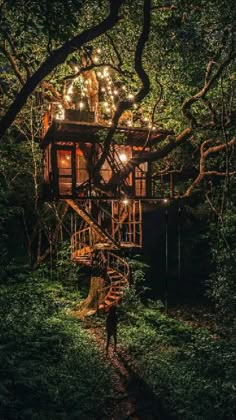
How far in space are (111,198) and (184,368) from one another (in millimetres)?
7533

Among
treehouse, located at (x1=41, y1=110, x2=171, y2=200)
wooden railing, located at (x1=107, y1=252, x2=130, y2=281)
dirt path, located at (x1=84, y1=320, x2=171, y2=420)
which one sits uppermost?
treehouse, located at (x1=41, y1=110, x2=171, y2=200)

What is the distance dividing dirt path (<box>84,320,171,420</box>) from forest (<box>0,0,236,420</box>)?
0.15ft

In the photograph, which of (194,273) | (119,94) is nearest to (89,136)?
(119,94)

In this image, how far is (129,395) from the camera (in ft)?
32.2

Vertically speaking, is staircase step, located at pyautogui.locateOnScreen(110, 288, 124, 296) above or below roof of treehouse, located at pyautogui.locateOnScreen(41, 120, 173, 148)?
below

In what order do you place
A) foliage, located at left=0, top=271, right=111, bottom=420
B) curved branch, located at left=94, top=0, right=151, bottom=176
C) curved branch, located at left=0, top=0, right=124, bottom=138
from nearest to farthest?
Answer: curved branch, located at left=0, top=0, right=124, bottom=138, foliage, located at left=0, top=271, right=111, bottom=420, curved branch, located at left=94, top=0, right=151, bottom=176

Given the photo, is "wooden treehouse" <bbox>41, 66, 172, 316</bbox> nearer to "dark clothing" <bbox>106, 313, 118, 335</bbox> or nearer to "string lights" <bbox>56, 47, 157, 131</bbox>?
"string lights" <bbox>56, 47, 157, 131</bbox>

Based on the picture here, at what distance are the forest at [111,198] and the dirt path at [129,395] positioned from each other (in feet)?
0.15

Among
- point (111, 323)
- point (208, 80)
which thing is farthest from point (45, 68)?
point (111, 323)

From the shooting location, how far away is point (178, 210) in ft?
87.5

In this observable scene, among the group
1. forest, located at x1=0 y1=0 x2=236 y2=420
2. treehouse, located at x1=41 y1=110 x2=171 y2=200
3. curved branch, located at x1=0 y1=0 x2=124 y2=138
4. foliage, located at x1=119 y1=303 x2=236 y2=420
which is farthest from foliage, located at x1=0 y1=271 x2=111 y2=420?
curved branch, located at x1=0 y1=0 x2=124 y2=138

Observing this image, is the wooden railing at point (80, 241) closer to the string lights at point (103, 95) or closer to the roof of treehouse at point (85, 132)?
the roof of treehouse at point (85, 132)

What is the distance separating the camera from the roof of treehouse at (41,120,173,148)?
52.9 feet

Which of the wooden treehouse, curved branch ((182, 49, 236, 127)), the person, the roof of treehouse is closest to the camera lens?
curved branch ((182, 49, 236, 127))
